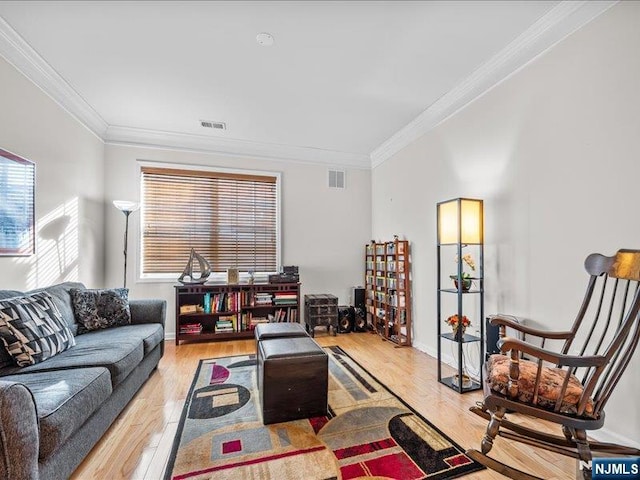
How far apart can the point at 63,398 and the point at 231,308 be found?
8.36ft

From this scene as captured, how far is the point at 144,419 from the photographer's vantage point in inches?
80.8

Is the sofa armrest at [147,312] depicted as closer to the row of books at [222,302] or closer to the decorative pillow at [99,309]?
the decorative pillow at [99,309]

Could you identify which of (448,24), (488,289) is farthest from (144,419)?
(448,24)

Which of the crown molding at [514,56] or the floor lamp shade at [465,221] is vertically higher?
the crown molding at [514,56]

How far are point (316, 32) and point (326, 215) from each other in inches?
110

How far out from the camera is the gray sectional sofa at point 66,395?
114 cm

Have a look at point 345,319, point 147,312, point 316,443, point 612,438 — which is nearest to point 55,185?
point 147,312

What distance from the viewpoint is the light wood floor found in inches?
62.4

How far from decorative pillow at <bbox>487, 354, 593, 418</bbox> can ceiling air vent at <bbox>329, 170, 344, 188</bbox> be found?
357 cm

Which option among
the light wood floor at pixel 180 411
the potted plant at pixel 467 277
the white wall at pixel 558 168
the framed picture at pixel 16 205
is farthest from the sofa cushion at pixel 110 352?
the white wall at pixel 558 168

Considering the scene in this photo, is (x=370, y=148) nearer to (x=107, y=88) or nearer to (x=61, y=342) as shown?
(x=107, y=88)

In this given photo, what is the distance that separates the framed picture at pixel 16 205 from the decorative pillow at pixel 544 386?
3.39 meters

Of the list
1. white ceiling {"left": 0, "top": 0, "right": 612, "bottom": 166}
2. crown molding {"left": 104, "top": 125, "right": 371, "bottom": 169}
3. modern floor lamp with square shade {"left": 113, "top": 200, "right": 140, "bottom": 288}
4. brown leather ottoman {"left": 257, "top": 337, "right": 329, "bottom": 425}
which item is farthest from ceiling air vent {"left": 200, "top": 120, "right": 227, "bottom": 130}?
brown leather ottoman {"left": 257, "top": 337, "right": 329, "bottom": 425}

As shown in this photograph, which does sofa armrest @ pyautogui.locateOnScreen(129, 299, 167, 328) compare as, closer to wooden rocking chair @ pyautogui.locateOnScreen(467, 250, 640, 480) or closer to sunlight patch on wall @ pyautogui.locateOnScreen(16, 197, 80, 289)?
sunlight patch on wall @ pyautogui.locateOnScreen(16, 197, 80, 289)
